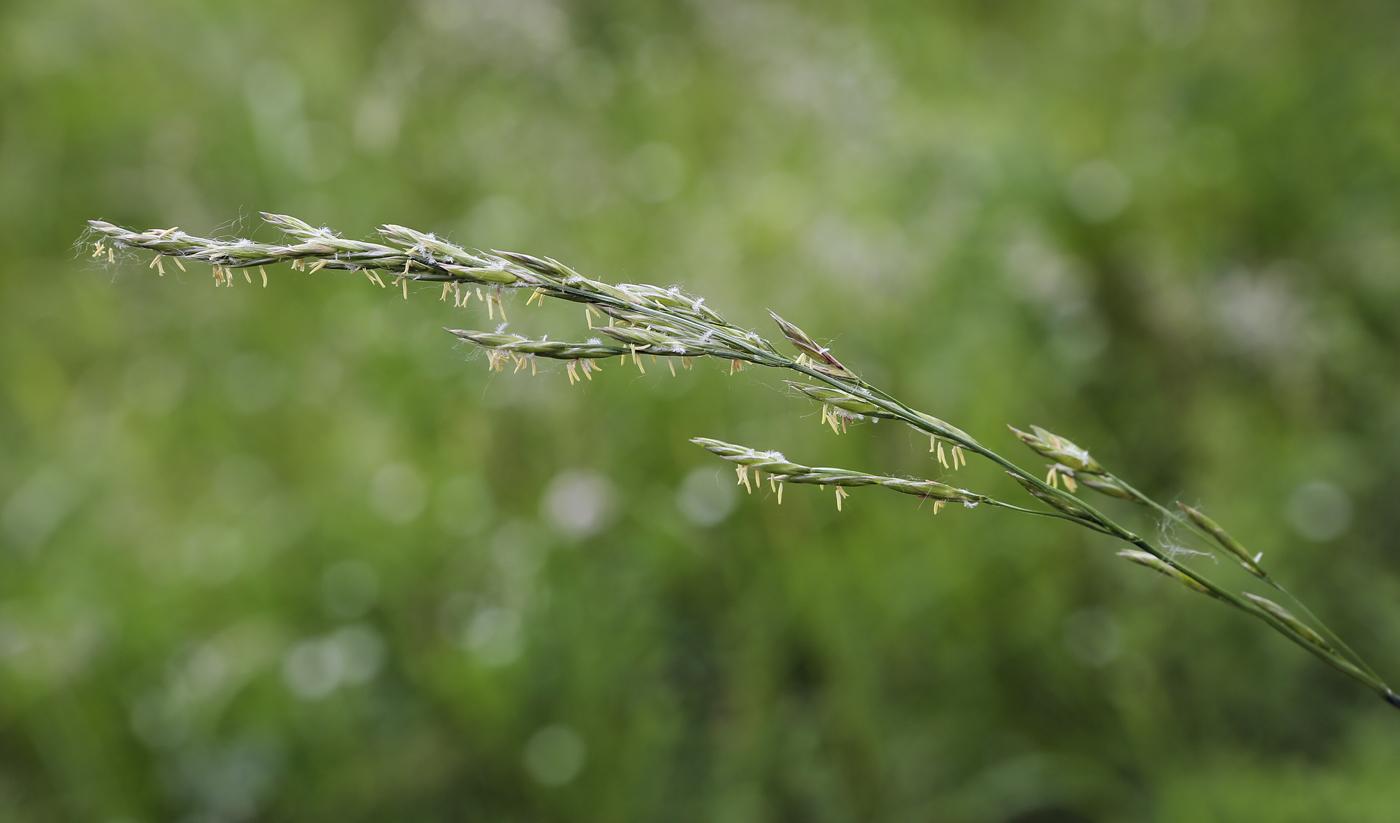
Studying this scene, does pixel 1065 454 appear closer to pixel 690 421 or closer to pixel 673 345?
pixel 673 345

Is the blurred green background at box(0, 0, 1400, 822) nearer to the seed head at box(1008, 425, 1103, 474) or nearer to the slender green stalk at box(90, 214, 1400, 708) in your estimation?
the slender green stalk at box(90, 214, 1400, 708)

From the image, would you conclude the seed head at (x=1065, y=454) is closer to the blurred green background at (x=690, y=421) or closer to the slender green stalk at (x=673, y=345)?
the slender green stalk at (x=673, y=345)

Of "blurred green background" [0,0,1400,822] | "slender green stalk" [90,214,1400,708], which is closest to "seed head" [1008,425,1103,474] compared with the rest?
"slender green stalk" [90,214,1400,708]

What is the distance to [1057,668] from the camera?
6.98 ft

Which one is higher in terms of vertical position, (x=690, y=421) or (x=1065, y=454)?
(x=690, y=421)

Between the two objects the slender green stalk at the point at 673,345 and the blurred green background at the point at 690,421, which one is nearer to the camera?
the slender green stalk at the point at 673,345

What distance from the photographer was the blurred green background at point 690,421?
201cm

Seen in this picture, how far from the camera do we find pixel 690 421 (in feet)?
8.70

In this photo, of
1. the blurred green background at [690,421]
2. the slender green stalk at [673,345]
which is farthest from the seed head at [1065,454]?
the blurred green background at [690,421]

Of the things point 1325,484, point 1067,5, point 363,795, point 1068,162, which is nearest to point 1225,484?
point 1325,484

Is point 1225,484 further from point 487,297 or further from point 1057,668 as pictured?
point 487,297

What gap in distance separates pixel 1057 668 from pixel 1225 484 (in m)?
0.58

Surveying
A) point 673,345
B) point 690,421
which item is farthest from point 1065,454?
point 690,421

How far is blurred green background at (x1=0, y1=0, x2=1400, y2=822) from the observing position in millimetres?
2012
